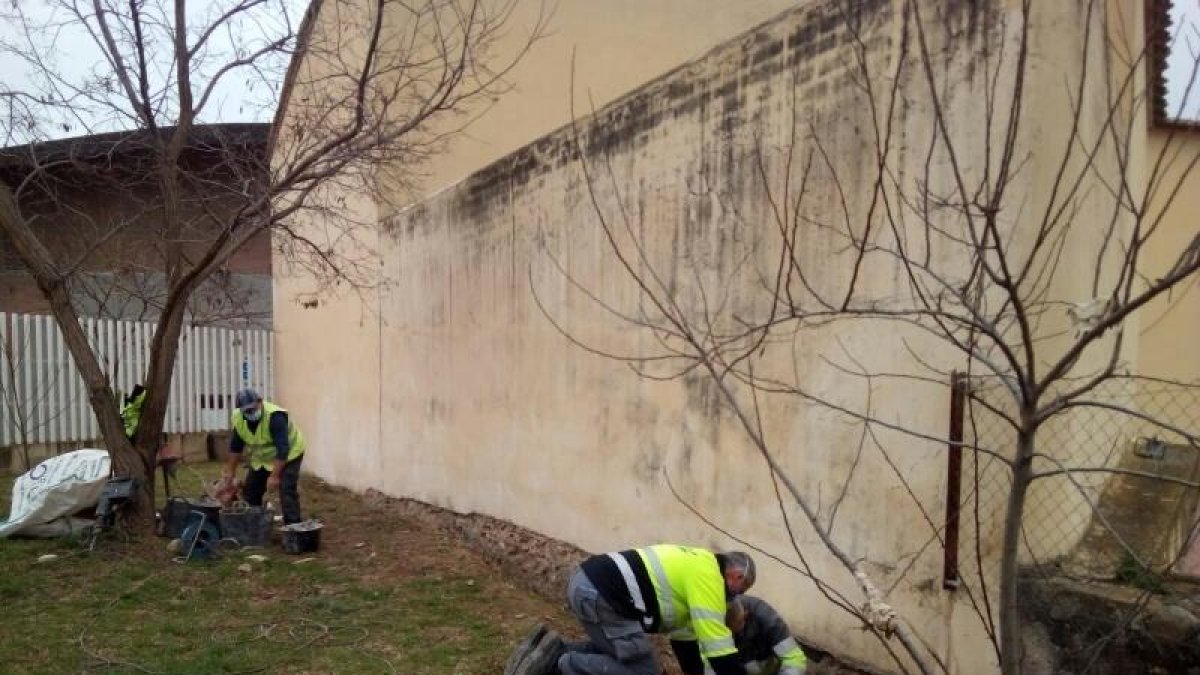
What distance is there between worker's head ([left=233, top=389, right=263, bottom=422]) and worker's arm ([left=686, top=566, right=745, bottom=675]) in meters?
5.48

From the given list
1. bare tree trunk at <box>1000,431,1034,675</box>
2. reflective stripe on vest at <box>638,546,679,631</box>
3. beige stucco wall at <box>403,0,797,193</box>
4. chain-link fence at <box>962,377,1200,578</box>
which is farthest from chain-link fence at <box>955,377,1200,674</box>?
beige stucco wall at <box>403,0,797,193</box>

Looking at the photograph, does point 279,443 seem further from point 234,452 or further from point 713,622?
point 713,622

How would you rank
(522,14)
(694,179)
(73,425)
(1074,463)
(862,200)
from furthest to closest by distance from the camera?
(73,425) < (522,14) < (694,179) < (862,200) < (1074,463)

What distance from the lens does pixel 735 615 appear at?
4.42 meters

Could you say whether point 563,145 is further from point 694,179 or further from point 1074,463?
point 1074,463

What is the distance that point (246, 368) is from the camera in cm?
1552

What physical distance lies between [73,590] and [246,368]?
899 cm

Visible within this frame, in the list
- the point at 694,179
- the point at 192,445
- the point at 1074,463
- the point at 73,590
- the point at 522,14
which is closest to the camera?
the point at 1074,463

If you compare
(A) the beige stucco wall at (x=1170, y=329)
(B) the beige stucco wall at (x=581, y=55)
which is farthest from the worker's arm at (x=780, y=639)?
(B) the beige stucco wall at (x=581, y=55)

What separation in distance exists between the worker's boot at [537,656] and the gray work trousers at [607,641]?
0.26 metres

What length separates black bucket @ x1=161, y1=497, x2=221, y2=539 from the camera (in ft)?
26.2

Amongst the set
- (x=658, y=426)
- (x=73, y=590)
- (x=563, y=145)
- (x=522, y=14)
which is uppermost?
(x=522, y=14)

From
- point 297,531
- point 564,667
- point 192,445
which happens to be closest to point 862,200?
point 564,667

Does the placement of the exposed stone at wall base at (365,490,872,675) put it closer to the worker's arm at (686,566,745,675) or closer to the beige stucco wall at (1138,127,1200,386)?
the worker's arm at (686,566,745,675)
